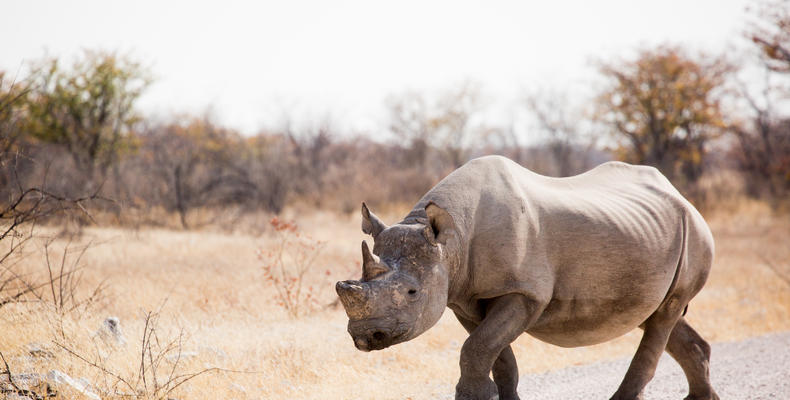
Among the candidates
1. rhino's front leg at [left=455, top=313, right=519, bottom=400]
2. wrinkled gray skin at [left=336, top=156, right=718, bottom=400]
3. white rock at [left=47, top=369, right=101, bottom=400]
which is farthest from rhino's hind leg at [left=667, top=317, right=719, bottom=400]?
white rock at [left=47, top=369, right=101, bottom=400]

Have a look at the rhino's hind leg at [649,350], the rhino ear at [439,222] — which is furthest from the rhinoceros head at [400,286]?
the rhino's hind leg at [649,350]

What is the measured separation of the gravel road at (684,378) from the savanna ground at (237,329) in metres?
0.62

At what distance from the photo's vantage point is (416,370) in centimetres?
795

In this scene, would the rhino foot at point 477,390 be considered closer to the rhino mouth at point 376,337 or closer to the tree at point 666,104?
the rhino mouth at point 376,337

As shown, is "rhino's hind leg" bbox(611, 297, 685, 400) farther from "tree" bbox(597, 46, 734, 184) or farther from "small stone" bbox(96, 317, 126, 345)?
"tree" bbox(597, 46, 734, 184)

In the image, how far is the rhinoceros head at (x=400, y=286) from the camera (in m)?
3.97

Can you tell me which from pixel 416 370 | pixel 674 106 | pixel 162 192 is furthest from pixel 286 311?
pixel 674 106

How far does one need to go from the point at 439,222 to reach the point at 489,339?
74cm

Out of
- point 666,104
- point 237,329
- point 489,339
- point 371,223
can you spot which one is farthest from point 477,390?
point 666,104

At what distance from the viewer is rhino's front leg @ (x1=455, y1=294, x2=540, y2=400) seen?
4.31m

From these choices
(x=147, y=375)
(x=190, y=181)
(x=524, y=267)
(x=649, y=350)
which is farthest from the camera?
(x=190, y=181)

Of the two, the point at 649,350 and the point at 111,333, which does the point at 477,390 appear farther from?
the point at 111,333

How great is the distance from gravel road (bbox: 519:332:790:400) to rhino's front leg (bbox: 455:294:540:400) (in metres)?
2.36

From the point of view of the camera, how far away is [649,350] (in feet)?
17.5
